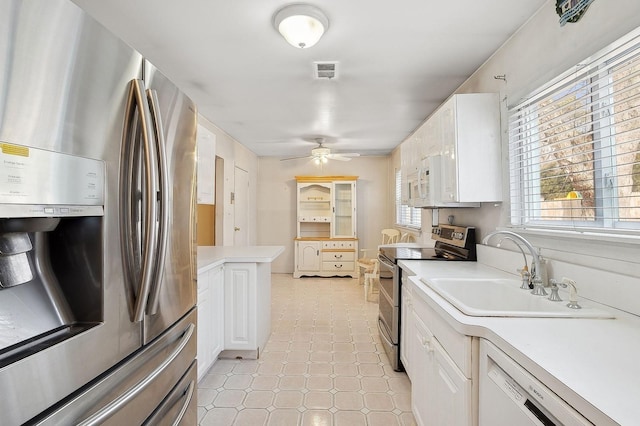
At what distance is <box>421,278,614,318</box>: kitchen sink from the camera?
125cm

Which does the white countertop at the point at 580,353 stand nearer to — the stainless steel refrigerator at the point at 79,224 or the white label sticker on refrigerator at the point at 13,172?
the stainless steel refrigerator at the point at 79,224

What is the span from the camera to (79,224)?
81cm

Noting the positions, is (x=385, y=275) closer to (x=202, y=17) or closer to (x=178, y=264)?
(x=178, y=264)

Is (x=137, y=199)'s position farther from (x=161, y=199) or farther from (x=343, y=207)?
(x=343, y=207)

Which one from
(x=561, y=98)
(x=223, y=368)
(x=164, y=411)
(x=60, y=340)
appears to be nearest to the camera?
(x=60, y=340)

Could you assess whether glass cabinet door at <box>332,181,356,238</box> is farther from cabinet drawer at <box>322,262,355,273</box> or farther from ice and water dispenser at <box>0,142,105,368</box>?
ice and water dispenser at <box>0,142,105,368</box>

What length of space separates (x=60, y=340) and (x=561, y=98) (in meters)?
2.24

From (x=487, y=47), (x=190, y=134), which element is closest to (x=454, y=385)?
(x=190, y=134)

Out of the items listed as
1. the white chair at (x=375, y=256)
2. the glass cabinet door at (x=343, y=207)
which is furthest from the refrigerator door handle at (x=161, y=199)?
the glass cabinet door at (x=343, y=207)

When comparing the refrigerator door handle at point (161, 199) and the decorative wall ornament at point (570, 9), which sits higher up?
the decorative wall ornament at point (570, 9)

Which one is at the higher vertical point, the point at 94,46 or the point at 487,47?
the point at 487,47

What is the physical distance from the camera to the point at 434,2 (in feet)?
5.45

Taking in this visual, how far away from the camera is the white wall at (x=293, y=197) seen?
625 centimetres

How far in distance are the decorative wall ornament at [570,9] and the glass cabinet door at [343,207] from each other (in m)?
4.51
